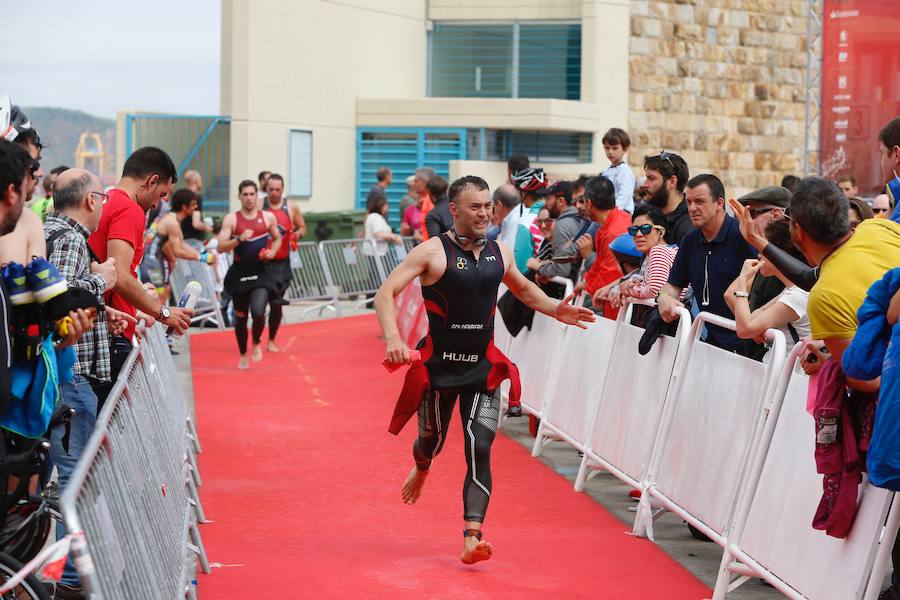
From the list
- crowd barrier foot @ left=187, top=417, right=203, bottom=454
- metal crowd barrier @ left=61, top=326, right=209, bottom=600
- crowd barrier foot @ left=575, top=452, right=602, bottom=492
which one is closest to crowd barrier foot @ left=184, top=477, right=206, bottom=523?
metal crowd barrier @ left=61, top=326, right=209, bottom=600

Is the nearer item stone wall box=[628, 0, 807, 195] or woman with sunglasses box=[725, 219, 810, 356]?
woman with sunglasses box=[725, 219, 810, 356]

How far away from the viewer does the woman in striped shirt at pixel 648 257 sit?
29.5 feet

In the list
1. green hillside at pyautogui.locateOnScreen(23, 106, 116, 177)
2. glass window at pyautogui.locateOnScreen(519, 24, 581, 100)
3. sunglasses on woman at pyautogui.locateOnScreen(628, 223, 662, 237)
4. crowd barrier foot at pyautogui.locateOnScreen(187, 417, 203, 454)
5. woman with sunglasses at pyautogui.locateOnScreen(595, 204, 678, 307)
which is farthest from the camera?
green hillside at pyautogui.locateOnScreen(23, 106, 116, 177)

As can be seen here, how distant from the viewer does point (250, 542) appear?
7895 mm

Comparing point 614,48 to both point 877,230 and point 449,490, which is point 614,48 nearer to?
point 449,490

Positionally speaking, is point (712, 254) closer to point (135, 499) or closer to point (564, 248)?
point (564, 248)

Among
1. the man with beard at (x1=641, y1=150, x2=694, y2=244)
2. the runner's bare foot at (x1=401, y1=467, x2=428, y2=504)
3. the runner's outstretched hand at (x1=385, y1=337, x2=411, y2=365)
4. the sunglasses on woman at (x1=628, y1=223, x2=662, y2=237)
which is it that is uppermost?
the man with beard at (x1=641, y1=150, x2=694, y2=244)

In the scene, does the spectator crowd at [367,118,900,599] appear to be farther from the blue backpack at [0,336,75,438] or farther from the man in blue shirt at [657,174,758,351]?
the blue backpack at [0,336,75,438]

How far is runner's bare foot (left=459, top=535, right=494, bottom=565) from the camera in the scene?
23.8 ft

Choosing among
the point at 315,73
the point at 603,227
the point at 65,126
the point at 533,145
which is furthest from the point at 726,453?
the point at 65,126

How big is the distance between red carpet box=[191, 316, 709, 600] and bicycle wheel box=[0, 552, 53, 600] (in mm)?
1943

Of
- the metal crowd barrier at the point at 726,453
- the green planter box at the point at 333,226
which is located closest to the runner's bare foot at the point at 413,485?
the metal crowd barrier at the point at 726,453

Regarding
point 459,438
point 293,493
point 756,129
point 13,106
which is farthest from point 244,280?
point 756,129

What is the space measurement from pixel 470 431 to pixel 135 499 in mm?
3139
